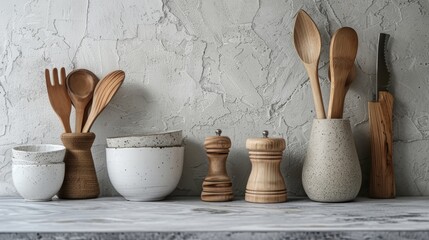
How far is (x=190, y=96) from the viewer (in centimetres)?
137

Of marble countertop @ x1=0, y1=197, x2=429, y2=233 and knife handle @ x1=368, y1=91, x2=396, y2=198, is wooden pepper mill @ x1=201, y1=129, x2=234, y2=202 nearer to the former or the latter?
marble countertop @ x1=0, y1=197, x2=429, y2=233

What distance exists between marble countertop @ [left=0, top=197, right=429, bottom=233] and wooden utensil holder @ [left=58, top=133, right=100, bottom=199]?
0.10ft

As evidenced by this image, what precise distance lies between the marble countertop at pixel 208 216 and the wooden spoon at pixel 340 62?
218 millimetres

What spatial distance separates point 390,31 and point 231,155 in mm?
478

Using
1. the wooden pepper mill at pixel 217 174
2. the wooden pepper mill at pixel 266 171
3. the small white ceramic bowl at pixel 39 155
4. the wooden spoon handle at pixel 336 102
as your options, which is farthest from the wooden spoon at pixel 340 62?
the small white ceramic bowl at pixel 39 155

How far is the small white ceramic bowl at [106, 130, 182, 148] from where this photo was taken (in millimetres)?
1221

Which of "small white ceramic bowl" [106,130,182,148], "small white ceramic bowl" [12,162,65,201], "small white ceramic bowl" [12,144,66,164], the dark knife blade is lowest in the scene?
"small white ceramic bowl" [12,162,65,201]

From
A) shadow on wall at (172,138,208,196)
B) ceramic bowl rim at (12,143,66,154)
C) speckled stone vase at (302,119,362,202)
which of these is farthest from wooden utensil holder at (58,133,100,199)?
speckled stone vase at (302,119,362,202)

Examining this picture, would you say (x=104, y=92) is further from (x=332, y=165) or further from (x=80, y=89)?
(x=332, y=165)

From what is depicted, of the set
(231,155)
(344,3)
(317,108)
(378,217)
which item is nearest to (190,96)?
(231,155)

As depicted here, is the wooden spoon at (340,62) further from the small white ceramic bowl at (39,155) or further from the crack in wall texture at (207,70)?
the small white ceramic bowl at (39,155)

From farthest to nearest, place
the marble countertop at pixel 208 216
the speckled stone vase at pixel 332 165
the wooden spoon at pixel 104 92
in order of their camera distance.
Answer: the wooden spoon at pixel 104 92
the speckled stone vase at pixel 332 165
the marble countertop at pixel 208 216

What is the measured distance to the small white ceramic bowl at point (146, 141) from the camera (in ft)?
4.00

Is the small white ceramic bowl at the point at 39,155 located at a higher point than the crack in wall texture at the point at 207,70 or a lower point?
lower
